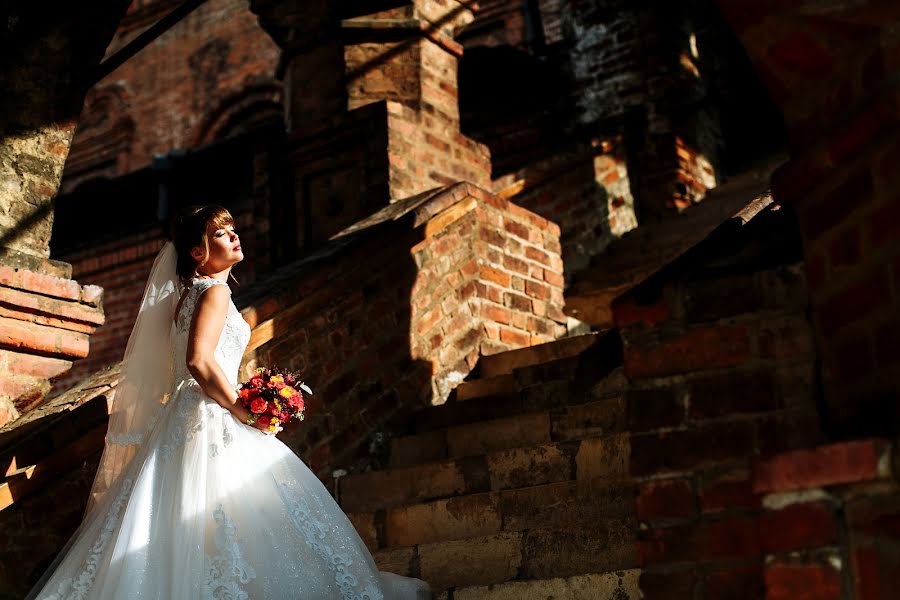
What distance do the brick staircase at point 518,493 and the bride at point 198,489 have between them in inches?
13.3

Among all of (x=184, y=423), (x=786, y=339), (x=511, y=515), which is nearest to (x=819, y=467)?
(x=786, y=339)

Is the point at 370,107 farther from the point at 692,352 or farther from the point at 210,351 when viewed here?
the point at 692,352

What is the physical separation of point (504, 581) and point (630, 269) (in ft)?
17.1

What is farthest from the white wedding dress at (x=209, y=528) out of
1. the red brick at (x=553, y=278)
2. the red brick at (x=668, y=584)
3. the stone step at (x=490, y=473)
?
the red brick at (x=553, y=278)

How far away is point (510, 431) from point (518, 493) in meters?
0.56

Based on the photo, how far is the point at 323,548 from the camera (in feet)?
→ 10.8

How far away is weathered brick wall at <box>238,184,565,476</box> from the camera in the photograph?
4801 mm

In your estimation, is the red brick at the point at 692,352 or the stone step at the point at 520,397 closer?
the red brick at the point at 692,352

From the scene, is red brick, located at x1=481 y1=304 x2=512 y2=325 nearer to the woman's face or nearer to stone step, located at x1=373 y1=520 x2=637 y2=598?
stone step, located at x1=373 y1=520 x2=637 y2=598

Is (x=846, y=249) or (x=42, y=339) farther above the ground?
(x=42, y=339)

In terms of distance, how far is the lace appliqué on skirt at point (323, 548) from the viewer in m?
3.22

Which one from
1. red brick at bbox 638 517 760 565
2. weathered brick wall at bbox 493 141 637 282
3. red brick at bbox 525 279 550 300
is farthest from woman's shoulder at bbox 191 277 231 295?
weathered brick wall at bbox 493 141 637 282

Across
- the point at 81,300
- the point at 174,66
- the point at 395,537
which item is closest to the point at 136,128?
the point at 174,66

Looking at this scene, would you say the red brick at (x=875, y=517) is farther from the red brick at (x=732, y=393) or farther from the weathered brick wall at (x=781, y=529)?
the red brick at (x=732, y=393)
